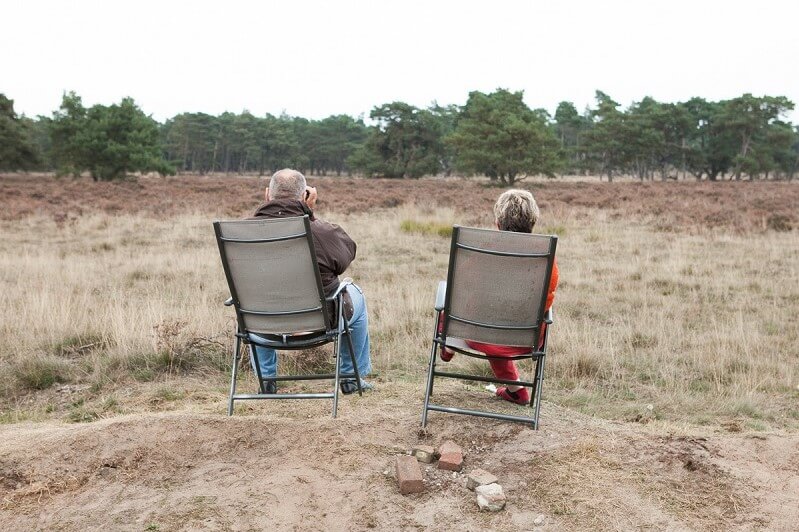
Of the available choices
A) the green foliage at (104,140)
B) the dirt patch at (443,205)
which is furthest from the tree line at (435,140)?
the dirt patch at (443,205)

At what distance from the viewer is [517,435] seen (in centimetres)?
334

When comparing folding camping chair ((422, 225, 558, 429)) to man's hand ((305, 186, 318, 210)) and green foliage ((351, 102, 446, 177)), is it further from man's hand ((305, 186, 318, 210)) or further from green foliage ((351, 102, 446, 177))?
green foliage ((351, 102, 446, 177))

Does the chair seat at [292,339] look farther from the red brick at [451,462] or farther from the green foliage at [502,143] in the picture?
the green foliage at [502,143]

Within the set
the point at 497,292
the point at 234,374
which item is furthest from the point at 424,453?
the point at 234,374

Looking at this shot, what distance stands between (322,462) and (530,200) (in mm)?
1704

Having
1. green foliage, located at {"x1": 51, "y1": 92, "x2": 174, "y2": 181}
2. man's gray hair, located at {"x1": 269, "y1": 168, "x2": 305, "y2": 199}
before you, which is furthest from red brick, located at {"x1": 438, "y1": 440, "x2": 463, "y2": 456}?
green foliage, located at {"x1": 51, "y1": 92, "x2": 174, "y2": 181}

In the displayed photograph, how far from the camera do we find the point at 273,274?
141 inches

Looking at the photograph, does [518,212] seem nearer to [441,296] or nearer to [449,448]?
[441,296]

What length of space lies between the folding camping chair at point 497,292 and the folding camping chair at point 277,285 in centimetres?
66

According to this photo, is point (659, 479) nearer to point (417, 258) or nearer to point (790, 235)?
point (417, 258)

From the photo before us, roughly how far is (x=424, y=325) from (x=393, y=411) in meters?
2.97

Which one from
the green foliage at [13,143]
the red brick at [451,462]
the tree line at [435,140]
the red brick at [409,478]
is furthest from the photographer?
the green foliage at [13,143]

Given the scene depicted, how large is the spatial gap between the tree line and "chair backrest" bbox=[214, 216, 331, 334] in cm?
3449

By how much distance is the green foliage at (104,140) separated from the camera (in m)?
35.4
